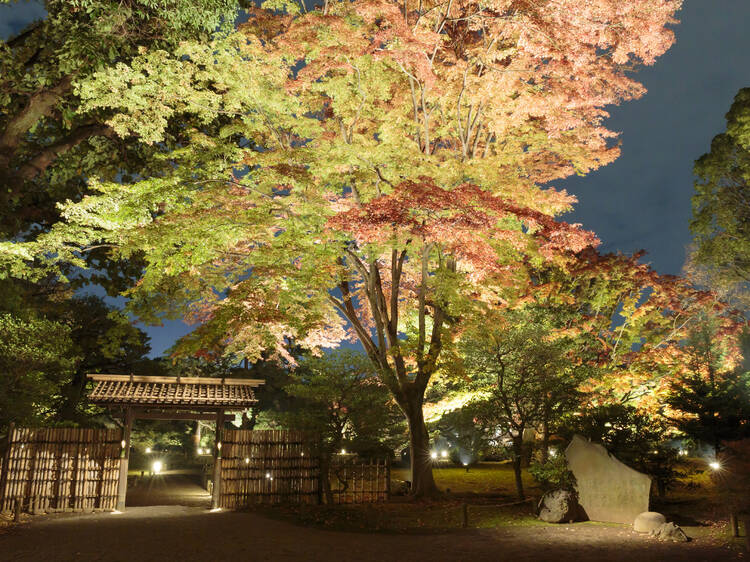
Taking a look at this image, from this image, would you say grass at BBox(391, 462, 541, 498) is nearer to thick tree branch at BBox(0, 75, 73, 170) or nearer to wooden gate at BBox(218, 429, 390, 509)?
wooden gate at BBox(218, 429, 390, 509)

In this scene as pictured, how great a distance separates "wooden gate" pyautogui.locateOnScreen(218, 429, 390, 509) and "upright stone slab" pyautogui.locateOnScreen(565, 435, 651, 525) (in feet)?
16.9

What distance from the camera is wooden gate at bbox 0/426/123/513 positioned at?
11203 mm

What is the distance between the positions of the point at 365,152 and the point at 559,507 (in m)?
7.78

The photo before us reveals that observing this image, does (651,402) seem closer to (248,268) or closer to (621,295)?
(621,295)

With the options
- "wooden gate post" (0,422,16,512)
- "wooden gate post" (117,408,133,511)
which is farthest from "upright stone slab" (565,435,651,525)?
"wooden gate post" (0,422,16,512)

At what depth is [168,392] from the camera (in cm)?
1285

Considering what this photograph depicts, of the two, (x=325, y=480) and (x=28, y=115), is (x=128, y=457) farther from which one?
(x=28, y=115)

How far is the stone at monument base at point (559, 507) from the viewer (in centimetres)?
970

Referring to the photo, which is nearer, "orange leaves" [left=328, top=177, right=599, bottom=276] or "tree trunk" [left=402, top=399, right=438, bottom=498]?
"orange leaves" [left=328, top=177, right=599, bottom=276]

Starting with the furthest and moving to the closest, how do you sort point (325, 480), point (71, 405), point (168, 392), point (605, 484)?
point (71, 405) < point (168, 392) < point (325, 480) < point (605, 484)

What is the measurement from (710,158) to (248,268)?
16.5 meters

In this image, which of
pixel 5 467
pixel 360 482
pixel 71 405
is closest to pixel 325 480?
pixel 360 482

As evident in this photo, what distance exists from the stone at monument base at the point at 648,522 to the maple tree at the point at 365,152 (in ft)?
17.0

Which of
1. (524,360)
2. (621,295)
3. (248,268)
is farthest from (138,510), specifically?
(621,295)
